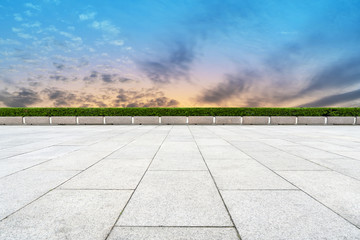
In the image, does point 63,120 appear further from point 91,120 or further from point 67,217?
point 67,217

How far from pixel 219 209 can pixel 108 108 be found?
803 inches

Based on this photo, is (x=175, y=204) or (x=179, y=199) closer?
(x=175, y=204)

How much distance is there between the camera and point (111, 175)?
3867mm

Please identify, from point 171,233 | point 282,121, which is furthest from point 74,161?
point 282,121

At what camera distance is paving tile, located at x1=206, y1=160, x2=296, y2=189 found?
3.37 metres

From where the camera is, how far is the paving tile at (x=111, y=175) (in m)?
3.36

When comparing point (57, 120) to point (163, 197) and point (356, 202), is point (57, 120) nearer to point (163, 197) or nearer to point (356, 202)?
Answer: point (163, 197)

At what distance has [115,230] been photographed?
209cm

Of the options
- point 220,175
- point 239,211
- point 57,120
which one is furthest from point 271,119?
point 57,120

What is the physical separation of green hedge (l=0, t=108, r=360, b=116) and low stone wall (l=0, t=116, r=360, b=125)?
247 cm

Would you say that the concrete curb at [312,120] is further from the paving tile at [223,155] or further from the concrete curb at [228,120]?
the paving tile at [223,155]

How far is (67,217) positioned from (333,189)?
4.35m

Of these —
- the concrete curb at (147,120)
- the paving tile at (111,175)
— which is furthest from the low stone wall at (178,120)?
the paving tile at (111,175)

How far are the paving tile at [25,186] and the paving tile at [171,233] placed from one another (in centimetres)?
174
